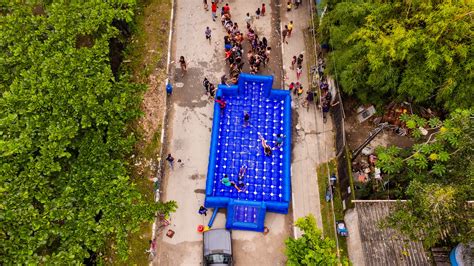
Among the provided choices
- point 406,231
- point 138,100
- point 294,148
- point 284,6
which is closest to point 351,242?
point 406,231

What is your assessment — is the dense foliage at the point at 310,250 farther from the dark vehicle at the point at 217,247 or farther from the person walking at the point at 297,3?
the person walking at the point at 297,3

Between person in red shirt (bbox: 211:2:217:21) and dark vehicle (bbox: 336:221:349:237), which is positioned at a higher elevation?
person in red shirt (bbox: 211:2:217:21)

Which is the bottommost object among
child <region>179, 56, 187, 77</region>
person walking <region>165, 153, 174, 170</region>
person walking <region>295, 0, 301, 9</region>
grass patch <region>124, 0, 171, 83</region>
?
person walking <region>165, 153, 174, 170</region>

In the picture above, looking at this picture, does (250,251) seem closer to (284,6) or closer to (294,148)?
(294,148)

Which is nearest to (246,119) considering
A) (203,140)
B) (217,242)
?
(203,140)

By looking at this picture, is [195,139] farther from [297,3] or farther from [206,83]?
[297,3]

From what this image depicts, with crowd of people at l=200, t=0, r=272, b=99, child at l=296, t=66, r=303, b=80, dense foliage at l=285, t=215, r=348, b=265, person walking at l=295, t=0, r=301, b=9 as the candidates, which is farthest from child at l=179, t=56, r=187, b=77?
dense foliage at l=285, t=215, r=348, b=265

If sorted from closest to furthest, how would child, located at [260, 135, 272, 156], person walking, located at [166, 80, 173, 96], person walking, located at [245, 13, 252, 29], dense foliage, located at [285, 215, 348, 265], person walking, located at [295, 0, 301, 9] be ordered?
dense foliage, located at [285, 215, 348, 265] → child, located at [260, 135, 272, 156] → person walking, located at [166, 80, 173, 96] → person walking, located at [245, 13, 252, 29] → person walking, located at [295, 0, 301, 9]

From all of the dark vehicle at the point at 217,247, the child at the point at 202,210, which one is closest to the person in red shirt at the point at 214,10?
the child at the point at 202,210

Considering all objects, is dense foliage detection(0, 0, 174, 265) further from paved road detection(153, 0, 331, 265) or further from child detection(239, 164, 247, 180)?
child detection(239, 164, 247, 180)
